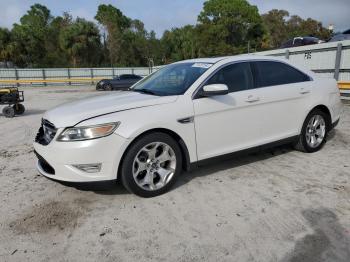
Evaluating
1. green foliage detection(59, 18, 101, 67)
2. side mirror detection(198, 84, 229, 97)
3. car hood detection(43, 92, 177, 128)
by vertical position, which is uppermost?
green foliage detection(59, 18, 101, 67)

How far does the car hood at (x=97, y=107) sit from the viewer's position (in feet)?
11.7

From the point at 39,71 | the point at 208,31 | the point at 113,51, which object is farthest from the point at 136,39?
the point at 39,71

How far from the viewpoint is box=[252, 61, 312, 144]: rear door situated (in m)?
4.61

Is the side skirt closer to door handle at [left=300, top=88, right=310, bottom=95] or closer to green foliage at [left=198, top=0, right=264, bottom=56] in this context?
door handle at [left=300, top=88, right=310, bottom=95]

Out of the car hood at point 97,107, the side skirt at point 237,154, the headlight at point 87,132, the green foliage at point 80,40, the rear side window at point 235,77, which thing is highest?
the green foliage at point 80,40

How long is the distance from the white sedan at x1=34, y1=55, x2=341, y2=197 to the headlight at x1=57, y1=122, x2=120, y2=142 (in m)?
0.01

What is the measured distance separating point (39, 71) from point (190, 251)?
36695 millimetres

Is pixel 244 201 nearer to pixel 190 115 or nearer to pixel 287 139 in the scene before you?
pixel 190 115

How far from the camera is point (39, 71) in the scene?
35.5 m

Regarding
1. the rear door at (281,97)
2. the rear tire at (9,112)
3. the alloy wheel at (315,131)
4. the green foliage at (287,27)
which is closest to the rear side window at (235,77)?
the rear door at (281,97)

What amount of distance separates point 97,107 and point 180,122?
0.99 metres

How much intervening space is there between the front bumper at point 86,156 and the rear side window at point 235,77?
153cm

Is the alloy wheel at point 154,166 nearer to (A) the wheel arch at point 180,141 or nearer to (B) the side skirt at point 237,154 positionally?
(A) the wheel arch at point 180,141

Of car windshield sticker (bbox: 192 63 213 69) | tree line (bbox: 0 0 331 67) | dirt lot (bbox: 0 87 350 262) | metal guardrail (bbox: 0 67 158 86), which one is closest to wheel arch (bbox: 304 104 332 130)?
dirt lot (bbox: 0 87 350 262)
